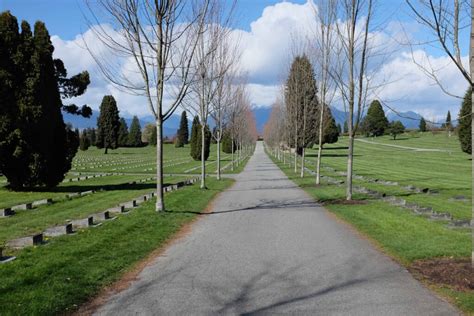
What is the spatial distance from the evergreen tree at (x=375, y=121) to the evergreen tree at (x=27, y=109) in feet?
303

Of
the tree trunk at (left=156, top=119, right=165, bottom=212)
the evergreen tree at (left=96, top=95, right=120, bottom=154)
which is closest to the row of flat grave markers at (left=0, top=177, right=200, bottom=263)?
the tree trunk at (left=156, top=119, right=165, bottom=212)

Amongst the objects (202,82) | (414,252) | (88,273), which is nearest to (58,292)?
(88,273)

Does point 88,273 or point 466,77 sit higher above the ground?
point 466,77

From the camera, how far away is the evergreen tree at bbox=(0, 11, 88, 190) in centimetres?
1964

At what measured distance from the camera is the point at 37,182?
20562 mm

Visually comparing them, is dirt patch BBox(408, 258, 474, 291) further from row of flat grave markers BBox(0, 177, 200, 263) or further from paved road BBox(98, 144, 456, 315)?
row of flat grave markers BBox(0, 177, 200, 263)

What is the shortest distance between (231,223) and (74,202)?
7.61 m

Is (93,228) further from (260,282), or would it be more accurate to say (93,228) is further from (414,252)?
(414,252)

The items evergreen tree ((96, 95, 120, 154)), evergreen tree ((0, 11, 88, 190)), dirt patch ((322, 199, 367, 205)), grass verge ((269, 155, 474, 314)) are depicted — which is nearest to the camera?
grass verge ((269, 155, 474, 314))

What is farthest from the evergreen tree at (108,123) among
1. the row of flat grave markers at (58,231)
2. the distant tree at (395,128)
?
the row of flat grave markers at (58,231)

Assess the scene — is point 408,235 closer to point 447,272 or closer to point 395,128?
point 447,272

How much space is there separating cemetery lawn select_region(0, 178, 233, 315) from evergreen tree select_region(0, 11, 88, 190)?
9.79 meters

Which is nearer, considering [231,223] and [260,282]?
[260,282]

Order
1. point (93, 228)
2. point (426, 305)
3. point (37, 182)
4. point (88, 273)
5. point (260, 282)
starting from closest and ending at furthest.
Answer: point (426, 305)
point (260, 282)
point (88, 273)
point (93, 228)
point (37, 182)
